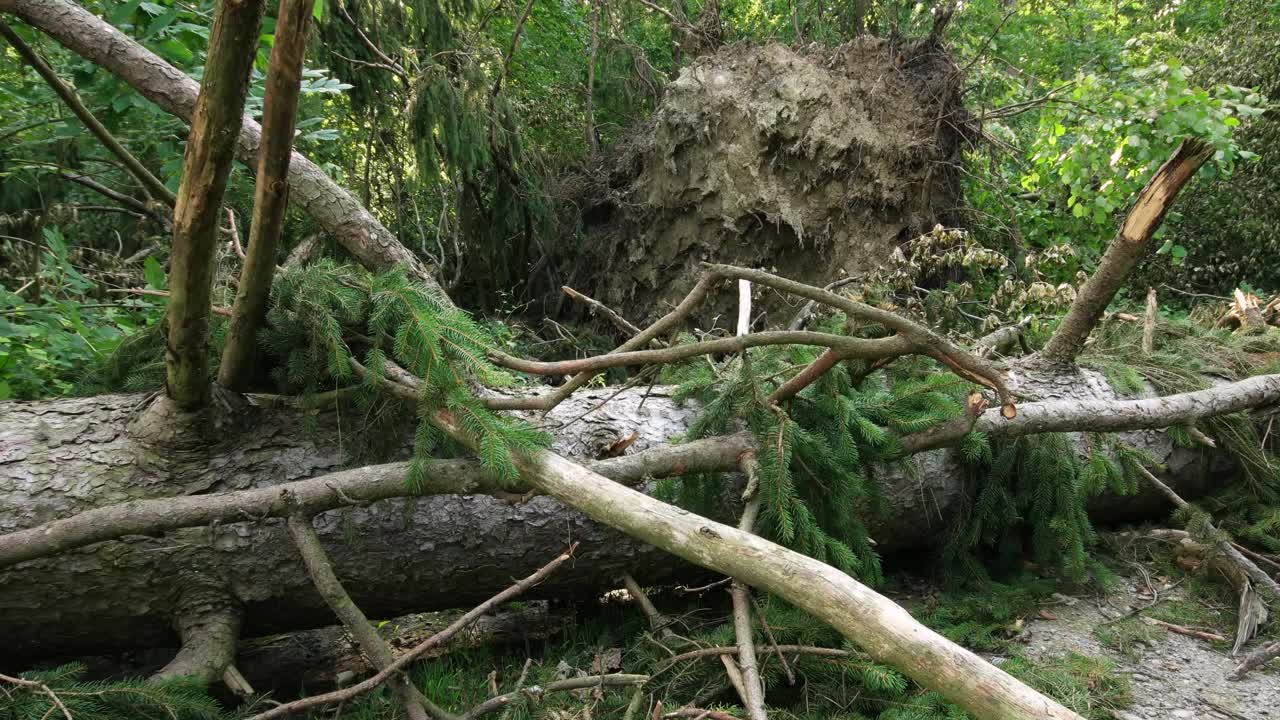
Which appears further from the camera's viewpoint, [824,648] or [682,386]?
[682,386]

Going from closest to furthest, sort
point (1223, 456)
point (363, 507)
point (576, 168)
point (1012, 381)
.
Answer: point (363, 507)
point (1012, 381)
point (1223, 456)
point (576, 168)

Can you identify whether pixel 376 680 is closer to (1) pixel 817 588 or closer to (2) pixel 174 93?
(1) pixel 817 588

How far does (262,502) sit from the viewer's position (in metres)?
2.20

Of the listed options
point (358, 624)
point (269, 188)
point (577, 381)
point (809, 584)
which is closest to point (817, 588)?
point (809, 584)

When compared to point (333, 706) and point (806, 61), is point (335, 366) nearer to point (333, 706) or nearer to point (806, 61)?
point (333, 706)

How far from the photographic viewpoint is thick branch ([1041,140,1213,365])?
3.35 metres

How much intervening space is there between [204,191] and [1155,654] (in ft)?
11.4

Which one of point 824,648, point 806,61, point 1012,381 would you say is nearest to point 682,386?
point 824,648

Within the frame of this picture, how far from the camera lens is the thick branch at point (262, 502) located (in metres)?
2.05

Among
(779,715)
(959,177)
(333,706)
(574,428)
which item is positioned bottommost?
(333,706)

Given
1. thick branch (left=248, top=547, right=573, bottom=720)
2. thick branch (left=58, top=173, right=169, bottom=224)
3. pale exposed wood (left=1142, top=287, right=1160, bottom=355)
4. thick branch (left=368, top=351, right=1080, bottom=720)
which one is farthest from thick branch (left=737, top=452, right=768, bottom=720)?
thick branch (left=58, top=173, right=169, bottom=224)

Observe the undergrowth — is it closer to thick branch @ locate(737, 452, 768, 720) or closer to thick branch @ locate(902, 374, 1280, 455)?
thick branch @ locate(737, 452, 768, 720)

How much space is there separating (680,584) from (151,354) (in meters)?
2.25

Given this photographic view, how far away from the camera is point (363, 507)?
2.52m
